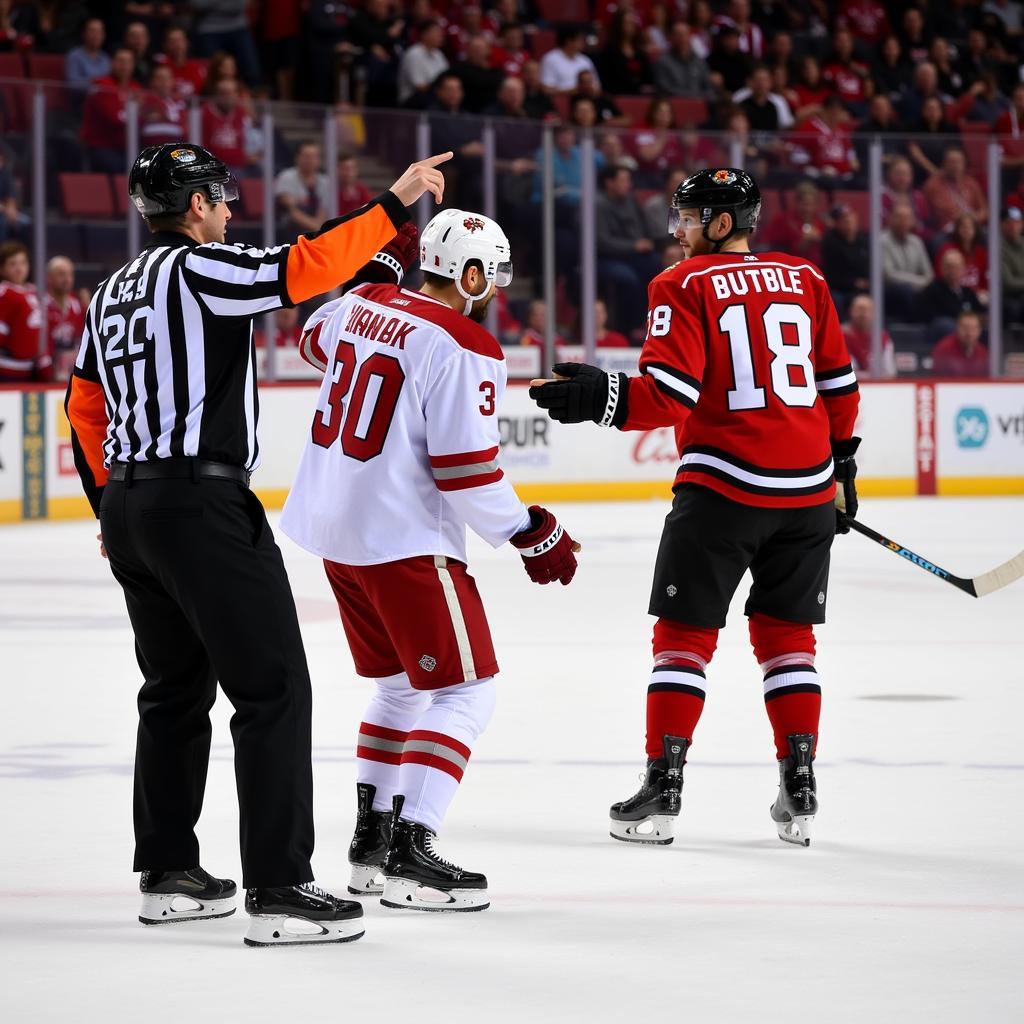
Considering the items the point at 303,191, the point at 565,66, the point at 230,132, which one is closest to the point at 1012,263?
the point at 565,66

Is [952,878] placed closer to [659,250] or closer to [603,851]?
[603,851]

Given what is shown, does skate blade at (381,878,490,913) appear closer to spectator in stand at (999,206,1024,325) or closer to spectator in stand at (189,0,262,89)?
spectator in stand at (999,206,1024,325)

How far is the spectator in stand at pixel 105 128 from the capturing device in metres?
11.5

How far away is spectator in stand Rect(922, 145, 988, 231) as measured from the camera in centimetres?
1332

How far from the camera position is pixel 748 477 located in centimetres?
407

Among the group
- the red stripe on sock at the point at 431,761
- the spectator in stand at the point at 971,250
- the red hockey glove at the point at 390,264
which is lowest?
the red stripe on sock at the point at 431,761

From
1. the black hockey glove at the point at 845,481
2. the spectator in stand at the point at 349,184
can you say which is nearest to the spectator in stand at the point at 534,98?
the spectator in stand at the point at 349,184

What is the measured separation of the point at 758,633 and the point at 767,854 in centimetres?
53

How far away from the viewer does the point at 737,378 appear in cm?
407

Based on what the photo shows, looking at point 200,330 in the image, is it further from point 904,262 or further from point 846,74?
point 846,74

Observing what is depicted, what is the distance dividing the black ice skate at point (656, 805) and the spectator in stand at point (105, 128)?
27.1 feet

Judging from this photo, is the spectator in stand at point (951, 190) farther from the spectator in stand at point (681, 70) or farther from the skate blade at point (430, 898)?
the skate blade at point (430, 898)

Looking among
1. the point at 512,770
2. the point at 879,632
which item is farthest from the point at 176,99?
the point at 512,770

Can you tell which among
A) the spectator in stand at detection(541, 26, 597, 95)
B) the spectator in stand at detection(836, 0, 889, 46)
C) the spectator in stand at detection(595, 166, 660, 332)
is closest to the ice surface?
the spectator in stand at detection(595, 166, 660, 332)
